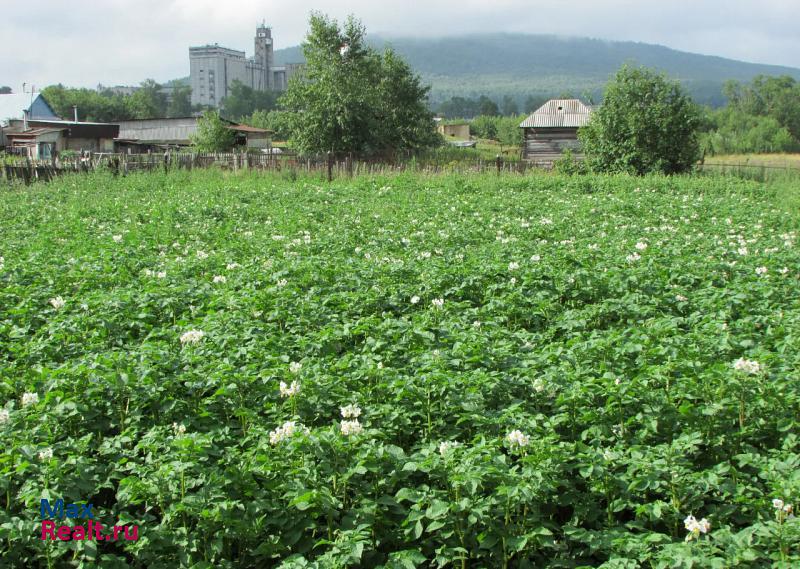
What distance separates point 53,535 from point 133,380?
3.93ft

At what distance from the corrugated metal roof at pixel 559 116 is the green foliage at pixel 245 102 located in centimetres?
10080

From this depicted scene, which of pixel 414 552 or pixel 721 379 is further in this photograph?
pixel 721 379

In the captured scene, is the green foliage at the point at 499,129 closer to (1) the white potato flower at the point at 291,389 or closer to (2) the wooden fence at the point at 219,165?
(2) the wooden fence at the point at 219,165

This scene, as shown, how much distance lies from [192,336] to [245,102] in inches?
6059

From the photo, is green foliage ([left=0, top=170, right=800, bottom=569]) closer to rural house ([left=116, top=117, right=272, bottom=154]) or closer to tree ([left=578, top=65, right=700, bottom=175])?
tree ([left=578, top=65, right=700, bottom=175])

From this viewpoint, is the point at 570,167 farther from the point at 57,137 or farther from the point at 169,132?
the point at 169,132

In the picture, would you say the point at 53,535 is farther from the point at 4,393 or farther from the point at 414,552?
the point at 4,393

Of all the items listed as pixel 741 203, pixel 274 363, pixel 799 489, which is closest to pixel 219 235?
pixel 274 363

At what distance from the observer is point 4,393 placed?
4.23 m

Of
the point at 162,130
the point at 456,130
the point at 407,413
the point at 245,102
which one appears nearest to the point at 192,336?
the point at 407,413

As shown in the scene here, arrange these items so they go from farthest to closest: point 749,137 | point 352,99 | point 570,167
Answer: point 749,137 < point 352,99 < point 570,167

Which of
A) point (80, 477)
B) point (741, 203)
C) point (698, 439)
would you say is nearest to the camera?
point (80, 477)

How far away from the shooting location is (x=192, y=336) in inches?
185

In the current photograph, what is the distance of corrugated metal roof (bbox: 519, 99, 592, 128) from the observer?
157 ft
